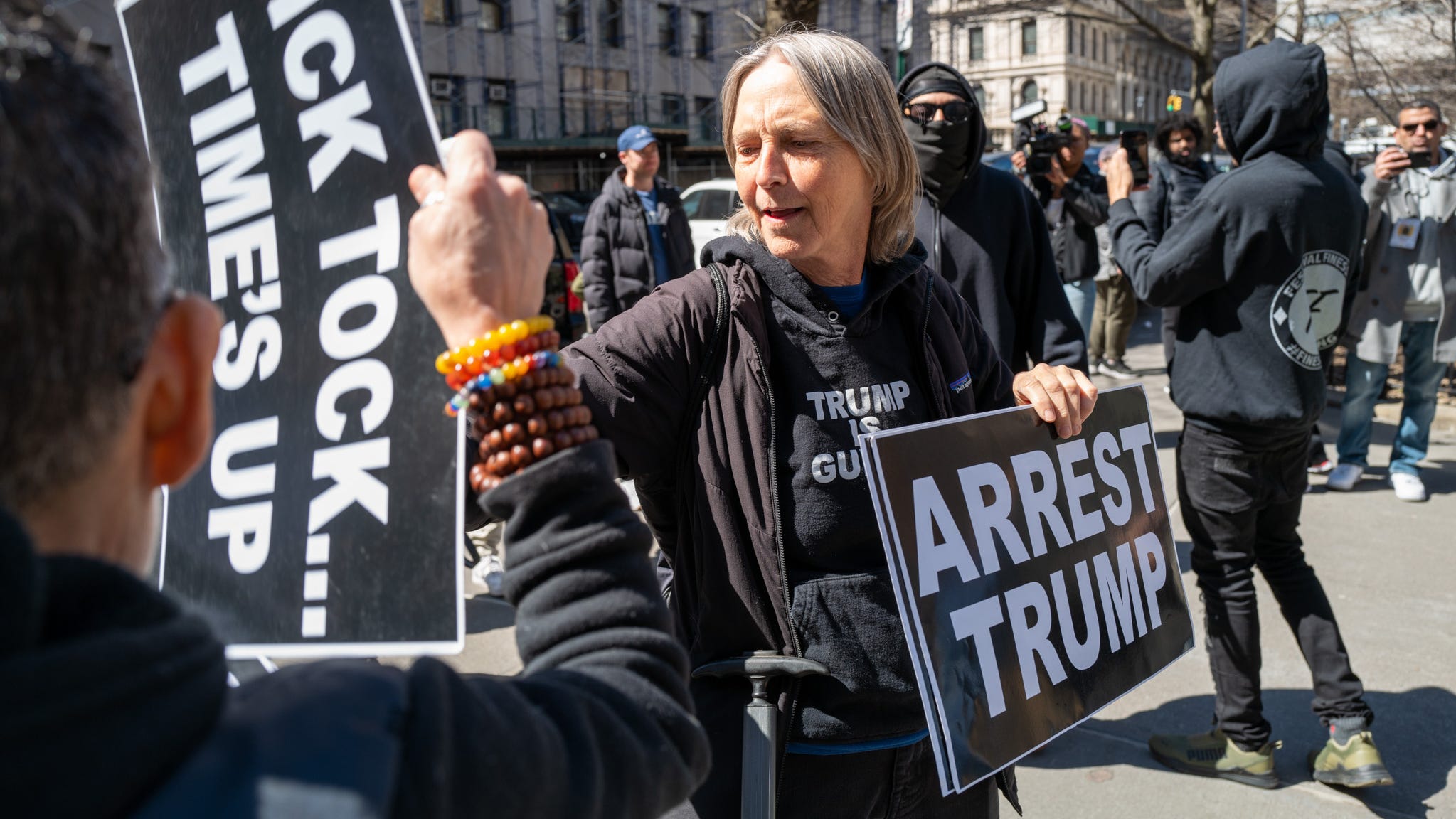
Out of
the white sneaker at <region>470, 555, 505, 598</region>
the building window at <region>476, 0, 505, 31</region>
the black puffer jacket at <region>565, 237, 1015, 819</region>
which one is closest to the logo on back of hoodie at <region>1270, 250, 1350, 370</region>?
the black puffer jacket at <region>565, 237, 1015, 819</region>

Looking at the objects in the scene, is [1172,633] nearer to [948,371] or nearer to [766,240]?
[948,371]

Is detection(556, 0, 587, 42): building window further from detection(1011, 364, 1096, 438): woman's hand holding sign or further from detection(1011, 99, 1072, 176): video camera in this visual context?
detection(1011, 364, 1096, 438): woman's hand holding sign

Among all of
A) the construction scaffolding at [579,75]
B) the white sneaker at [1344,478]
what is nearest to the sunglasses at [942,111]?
the white sneaker at [1344,478]

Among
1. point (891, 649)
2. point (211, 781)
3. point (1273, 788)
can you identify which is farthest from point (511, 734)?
point (1273, 788)

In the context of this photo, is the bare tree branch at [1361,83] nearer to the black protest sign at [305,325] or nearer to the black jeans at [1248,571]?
the black jeans at [1248,571]

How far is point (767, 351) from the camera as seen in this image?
194 centimetres

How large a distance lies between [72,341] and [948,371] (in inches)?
66.0

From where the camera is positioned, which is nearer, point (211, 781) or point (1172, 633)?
point (211, 781)

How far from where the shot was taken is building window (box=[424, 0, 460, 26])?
30.8m

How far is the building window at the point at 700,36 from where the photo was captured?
127ft

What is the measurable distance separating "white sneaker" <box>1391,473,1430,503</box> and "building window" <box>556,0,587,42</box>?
3147 cm

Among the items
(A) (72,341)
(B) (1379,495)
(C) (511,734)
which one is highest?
(A) (72,341)

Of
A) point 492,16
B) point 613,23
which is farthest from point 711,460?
point 613,23

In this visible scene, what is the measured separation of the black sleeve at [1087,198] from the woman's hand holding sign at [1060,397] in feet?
17.0
